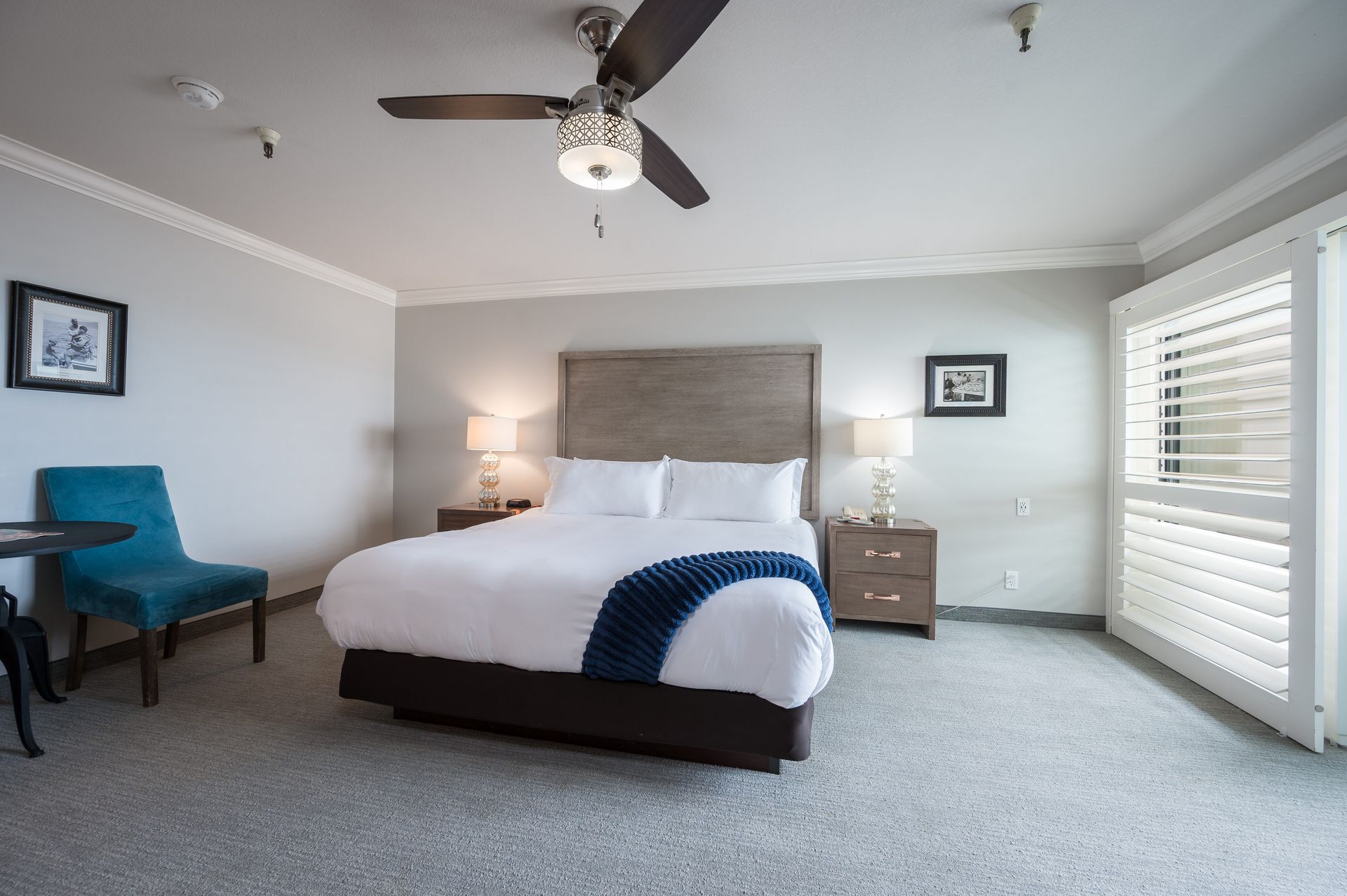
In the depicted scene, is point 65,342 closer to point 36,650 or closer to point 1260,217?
point 36,650

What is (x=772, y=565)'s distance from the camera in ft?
6.80

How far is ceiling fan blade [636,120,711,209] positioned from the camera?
6.24 feet

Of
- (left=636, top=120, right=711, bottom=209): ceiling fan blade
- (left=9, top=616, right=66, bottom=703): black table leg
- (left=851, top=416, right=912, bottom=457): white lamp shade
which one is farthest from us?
(left=851, top=416, right=912, bottom=457): white lamp shade

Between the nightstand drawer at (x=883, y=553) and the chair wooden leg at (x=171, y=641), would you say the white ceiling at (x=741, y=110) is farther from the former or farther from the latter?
the chair wooden leg at (x=171, y=641)

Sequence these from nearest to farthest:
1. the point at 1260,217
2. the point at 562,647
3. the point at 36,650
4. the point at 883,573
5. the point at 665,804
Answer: the point at 665,804 < the point at 562,647 < the point at 36,650 < the point at 1260,217 < the point at 883,573

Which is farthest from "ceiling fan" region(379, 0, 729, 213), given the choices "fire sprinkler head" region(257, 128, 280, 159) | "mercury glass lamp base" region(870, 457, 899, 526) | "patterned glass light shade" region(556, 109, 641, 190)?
"mercury glass lamp base" region(870, 457, 899, 526)

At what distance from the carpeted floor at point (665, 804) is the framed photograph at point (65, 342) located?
4.61 ft

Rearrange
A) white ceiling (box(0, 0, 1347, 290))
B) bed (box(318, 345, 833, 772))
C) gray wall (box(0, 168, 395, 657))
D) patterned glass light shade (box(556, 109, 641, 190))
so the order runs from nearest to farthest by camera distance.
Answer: patterned glass light shade (box(556, 109, 641, 190)), white ceiling (box(0, 0, 1347, 290)), bed (box(318, 345, 833, 772)), gray wall (box(0, 168, 395, 657))

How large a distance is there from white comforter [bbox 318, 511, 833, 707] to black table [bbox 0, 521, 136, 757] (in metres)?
0.83

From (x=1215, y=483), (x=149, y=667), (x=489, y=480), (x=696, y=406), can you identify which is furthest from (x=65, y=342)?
(x=1215, y=483)

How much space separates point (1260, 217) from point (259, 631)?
5204mm

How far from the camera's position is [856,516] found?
363 cm

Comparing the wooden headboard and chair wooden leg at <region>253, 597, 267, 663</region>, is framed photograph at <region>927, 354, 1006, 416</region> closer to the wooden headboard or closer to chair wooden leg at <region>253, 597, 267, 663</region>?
the wooden headboard

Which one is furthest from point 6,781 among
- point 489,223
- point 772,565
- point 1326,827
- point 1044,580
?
point 1044,580
